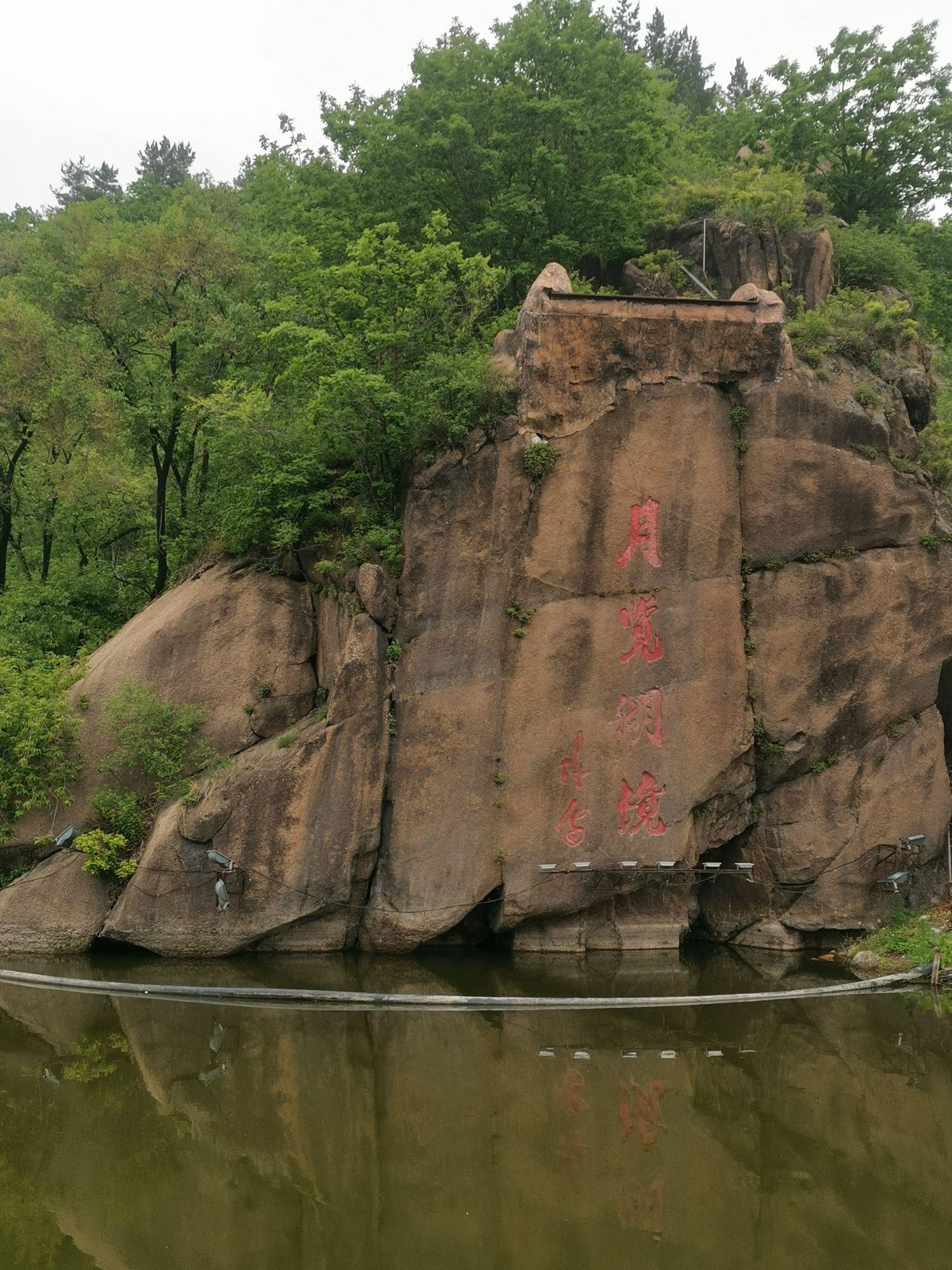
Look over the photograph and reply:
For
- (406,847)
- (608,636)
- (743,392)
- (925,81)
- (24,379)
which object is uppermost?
(925,81)

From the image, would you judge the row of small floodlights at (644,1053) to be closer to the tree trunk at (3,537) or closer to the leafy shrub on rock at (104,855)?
the leafy shrub on rock at (104,855)

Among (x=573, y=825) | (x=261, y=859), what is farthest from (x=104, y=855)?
(x=573, y=825)

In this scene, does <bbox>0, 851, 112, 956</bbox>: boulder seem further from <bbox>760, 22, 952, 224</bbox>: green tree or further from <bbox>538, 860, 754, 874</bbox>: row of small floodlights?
<bbox>760, 22, 952, 224</bbox>: green tree

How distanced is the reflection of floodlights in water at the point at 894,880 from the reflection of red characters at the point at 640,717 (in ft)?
10.5

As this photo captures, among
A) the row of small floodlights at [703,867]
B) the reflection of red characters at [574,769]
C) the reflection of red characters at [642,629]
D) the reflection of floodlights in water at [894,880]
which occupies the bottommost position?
the reflection of floodlights in water at [894,880]

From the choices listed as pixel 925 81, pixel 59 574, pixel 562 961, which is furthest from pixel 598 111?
pixel 562 961

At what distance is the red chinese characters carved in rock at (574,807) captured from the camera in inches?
523

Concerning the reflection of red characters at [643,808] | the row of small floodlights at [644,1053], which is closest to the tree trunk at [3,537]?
the reflection of red characters at [643,808]

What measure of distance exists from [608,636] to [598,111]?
32.2ft

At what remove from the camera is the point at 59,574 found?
18.5 meters

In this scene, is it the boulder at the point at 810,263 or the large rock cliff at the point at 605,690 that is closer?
the large rock cliff at the point at 605,690

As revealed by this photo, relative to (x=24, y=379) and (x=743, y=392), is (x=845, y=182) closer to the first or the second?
(x=743, y=392)

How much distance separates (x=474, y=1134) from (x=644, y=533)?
7789mm

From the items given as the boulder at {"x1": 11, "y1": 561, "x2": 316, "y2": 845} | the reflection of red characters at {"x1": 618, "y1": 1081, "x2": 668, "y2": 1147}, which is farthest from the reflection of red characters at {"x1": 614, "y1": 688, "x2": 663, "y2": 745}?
the reflection of red characters at {"x1": 618, "y1": 1081, "x2": 668, "y2": 1147}
